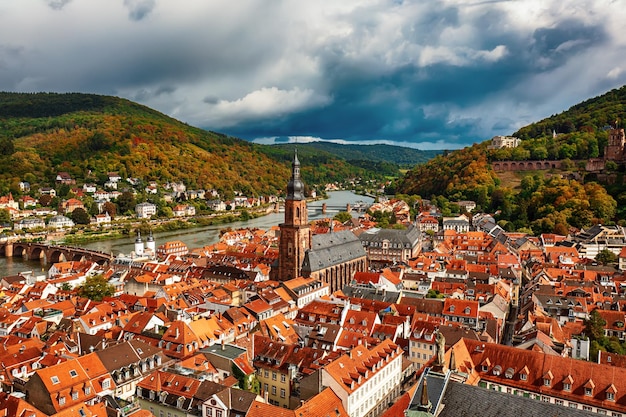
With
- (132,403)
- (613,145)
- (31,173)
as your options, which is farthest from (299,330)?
(31,173)

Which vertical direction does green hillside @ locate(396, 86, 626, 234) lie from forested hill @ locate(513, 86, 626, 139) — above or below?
below

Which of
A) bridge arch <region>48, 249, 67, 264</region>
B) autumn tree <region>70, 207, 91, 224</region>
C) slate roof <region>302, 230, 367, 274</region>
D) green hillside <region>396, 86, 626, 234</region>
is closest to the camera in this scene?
slate roof <region>302, 230, 367, 274</region>

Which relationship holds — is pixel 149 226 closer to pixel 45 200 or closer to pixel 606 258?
pixel 45 200

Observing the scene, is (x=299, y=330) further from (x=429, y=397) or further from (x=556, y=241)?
(x=556, y=241)

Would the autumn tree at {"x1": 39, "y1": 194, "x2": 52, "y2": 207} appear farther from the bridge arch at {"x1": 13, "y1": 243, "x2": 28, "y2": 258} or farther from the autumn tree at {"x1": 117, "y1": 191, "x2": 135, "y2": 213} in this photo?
the bridge arch at {"x1": 13, "y1": 243, "x2": 28, "y2": 258}

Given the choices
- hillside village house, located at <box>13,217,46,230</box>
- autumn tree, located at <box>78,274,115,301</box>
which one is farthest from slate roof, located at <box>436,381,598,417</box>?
hillside village house, located at <box>13,217,46,230</box>

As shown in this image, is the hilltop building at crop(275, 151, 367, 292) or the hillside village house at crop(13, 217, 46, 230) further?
the hillside village house at crop(13, 217, 46, 230)

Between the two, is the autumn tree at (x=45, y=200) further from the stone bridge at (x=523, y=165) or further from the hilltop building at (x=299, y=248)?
the stone bridge at (x=523, y=165)

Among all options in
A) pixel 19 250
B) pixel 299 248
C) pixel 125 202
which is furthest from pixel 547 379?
pixel 125 202
